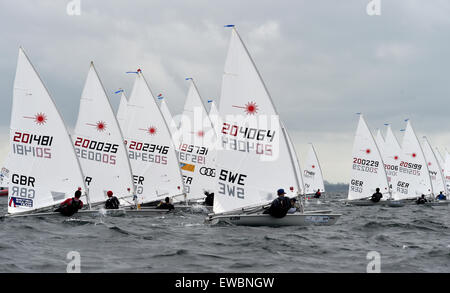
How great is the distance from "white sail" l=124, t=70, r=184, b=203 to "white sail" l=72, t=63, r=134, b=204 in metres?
3.19

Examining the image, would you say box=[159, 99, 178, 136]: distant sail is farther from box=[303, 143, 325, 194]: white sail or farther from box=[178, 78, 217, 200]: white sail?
box=[303, 143, 325, 194]: white sail

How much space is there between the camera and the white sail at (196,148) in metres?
35.7

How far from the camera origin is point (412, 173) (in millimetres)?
49156

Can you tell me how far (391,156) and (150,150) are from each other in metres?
30.6

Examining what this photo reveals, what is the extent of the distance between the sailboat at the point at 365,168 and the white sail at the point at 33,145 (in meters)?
28.4

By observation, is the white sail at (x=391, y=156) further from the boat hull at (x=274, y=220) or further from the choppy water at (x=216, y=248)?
the boat hull at (x=274, y=220)

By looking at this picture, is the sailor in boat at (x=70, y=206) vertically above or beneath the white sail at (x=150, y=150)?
beneath

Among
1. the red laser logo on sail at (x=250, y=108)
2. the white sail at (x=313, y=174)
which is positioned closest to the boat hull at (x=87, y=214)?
the red laser logo on sail at (x=250, y=108)

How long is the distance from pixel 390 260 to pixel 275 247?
292cm

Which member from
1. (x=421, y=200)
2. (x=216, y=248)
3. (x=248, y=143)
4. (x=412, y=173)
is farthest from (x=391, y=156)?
(x=216, y=248)

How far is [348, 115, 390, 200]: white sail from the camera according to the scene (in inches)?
1780

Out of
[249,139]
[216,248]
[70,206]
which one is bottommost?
[216,248]

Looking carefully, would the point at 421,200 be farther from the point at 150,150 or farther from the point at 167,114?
the point at 150,150
